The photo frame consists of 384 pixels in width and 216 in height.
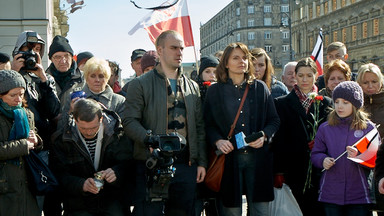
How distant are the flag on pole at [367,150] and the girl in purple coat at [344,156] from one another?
7cm

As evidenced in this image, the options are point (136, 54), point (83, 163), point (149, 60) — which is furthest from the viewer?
point (136, 54)

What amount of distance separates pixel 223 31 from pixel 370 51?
66557mm

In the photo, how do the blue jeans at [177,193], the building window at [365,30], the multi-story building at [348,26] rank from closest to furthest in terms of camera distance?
the blue jeans at [177,193]
the multi-story building at [348,26]
the building window at [365,30]

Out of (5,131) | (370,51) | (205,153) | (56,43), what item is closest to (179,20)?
(56,43)

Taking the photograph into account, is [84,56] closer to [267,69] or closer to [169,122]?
[267,69]

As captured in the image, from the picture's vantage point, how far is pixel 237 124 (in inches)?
209

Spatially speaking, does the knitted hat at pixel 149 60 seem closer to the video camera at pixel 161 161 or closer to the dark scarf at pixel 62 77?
the dark scarf at pixel 62 77

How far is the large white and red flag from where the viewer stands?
333 inches

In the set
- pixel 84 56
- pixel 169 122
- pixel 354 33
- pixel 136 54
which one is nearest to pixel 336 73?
pixel 169 122

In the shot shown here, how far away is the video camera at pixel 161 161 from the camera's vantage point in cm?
454

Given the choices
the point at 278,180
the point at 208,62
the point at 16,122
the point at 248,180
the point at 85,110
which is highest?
the point at 208,62

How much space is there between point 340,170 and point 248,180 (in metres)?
1.00

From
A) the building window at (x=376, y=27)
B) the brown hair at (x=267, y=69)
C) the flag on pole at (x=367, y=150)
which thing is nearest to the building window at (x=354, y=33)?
the building window at (x=376, y=27)

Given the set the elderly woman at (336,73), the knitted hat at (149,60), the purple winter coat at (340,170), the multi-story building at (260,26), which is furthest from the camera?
the multi-story building at (260,26)
